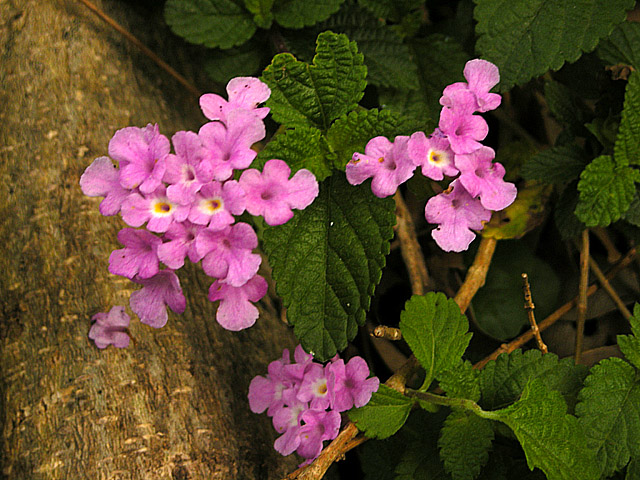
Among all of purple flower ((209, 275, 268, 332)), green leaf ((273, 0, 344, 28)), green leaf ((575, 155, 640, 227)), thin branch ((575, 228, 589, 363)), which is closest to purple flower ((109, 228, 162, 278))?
purple flower ((209, 275, 268, 332))

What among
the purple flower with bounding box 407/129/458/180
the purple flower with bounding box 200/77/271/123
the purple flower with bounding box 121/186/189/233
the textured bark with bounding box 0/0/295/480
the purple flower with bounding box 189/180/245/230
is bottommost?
the textured bark with bounding box 0/0/295/480

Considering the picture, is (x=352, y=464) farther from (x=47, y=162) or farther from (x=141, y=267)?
(x=47, y=162)

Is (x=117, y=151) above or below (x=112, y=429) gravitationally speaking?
above

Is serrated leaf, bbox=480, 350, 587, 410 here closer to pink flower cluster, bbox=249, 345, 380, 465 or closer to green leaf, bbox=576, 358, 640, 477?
green leaf, bbox=576, 358, 640, 477

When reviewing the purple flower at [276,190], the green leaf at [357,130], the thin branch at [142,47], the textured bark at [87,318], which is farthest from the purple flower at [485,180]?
the thin branch at [142,47]

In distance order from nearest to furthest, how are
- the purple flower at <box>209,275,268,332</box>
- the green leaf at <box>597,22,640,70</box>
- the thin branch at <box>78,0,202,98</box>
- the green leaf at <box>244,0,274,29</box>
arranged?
the purple flower at <box>209,275,268,332</box>, the green leaf at <box>597,22,640,70</box>, the green leaf at <box>244,0,274,29</box>, the thin branch at <box>78,0,202,98</box>

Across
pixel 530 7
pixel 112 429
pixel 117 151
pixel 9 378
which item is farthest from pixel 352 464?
pixel 530 7

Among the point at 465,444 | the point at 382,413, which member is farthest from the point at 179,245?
the point at 465,444
